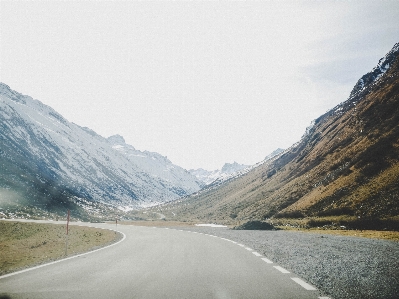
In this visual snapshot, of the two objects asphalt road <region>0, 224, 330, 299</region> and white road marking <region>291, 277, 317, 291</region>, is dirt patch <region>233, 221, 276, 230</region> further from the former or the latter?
white road marking <region>291, 277, 317, 291</region>

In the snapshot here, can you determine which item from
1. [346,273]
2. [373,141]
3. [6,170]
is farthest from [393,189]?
[6,170]

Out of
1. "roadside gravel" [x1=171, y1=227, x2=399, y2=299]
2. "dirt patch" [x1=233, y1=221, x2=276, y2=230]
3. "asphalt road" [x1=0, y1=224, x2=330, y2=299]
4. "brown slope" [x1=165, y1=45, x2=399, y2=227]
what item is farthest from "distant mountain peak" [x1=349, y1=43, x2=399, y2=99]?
"asphalt road" [x1=0, y1=224, x2=330, y2=299]

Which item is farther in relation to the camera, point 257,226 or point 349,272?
point 257,226

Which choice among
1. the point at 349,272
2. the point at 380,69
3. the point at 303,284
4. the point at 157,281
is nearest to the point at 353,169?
the point at 380,69

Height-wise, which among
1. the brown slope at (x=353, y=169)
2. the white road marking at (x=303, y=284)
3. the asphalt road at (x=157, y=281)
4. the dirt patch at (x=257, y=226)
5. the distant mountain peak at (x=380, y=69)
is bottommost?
the white road marking at (x=303, y=284)

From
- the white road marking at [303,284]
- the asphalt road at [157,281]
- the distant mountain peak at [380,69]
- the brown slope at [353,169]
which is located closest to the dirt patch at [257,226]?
the brown slope at [353,169]

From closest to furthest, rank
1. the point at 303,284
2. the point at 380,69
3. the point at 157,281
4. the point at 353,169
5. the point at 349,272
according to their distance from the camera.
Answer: the point at 303,284, the point at 157,281, the point at 349,272, the point at 353,169, the point at 380,69

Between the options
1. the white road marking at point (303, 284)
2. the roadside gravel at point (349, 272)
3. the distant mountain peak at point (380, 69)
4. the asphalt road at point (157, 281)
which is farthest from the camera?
the distant mountain peak at point (380, 69)

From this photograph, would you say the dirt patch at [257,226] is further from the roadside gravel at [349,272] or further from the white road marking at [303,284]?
the white road marking at [303,284]

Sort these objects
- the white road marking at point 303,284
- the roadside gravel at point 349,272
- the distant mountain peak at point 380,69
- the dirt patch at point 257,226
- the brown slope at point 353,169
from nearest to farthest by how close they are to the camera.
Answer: the roadside gravel at point 349,272 < the white road marking at point 303,284 < the dirt patch at point 257,226 < the brown slope at point 353,169 < the distant mountain peak at point 380,69

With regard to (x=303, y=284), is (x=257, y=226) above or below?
above

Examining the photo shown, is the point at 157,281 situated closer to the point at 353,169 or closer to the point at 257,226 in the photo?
the point at 257,226

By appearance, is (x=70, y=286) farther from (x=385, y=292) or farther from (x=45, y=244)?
(x=45, y=244)

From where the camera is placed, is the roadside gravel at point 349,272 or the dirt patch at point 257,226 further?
the dirt patch at point 257,226
